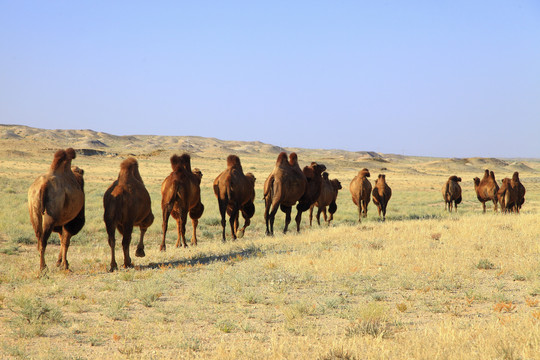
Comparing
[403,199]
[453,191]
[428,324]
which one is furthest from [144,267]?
[403,199]

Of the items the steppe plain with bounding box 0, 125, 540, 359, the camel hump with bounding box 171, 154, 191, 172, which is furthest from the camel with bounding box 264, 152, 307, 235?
the camel hump with bounding box 171, 154, 191, 172

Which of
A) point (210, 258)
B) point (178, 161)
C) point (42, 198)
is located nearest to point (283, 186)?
point (178, 161)

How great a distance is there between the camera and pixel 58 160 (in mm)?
10656

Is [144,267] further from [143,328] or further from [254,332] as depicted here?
[254,332]

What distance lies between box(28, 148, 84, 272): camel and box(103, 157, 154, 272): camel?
718mm

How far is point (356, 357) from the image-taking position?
17.3 ft

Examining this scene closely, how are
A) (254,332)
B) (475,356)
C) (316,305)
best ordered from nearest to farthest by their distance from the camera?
1. (475,356)
2. (254,332)
3. (316,305)

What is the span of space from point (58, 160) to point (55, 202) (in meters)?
0.96

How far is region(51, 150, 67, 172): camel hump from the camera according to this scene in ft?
34.8

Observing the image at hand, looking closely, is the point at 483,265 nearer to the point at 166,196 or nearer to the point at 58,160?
the point at 166,196

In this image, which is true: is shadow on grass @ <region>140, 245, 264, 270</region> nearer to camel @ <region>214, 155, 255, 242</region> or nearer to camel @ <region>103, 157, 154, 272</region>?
camel @ <region>103, 157, 154, 272</region>

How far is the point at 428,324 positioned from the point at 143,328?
377 cm

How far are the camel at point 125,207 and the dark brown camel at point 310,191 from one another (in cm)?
691

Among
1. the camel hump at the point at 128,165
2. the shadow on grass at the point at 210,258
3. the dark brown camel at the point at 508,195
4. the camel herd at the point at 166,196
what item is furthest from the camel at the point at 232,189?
the dark brown camel at the point at 508,195
